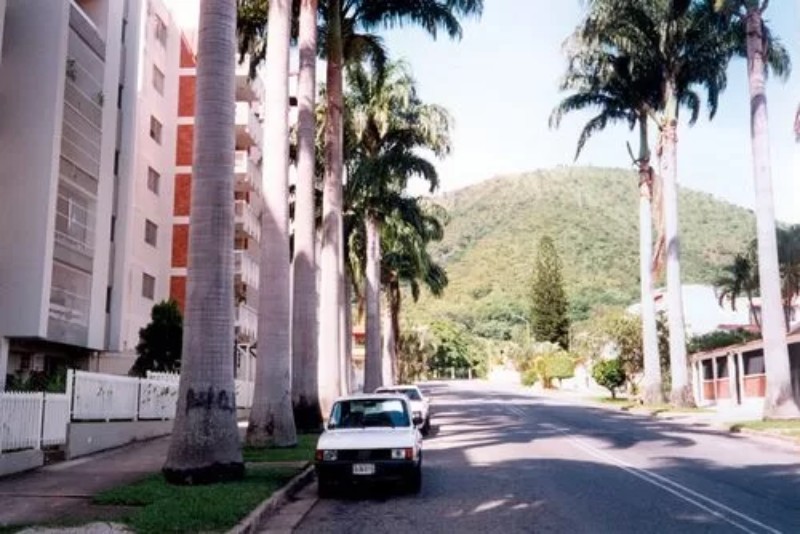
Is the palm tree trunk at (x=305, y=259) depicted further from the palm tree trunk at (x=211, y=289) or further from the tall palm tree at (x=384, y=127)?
the tall palm tree at (x=384, y=127)

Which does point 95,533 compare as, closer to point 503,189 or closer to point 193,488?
point 193,488

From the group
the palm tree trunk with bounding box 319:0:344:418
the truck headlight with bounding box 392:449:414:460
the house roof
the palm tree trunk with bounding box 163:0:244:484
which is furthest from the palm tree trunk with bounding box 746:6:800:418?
the palm tree trunk with bounding box 163:0:244:484

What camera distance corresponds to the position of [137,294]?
3603 centimetres

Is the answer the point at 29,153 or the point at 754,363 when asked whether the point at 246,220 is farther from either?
the point at 754,363

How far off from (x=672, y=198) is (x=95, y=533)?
1328 inches

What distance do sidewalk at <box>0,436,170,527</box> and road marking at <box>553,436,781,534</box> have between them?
23.8 feet

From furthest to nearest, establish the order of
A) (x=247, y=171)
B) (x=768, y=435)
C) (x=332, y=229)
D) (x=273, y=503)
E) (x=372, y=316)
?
(x=247, y=171)
(x=372, y=316)
(x=332, y=229)
(x=768, y=435)
(x=273, y=503)

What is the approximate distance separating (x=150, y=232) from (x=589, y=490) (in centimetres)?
3014

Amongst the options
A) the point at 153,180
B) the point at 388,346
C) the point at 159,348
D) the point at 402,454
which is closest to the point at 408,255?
the point at 388,346

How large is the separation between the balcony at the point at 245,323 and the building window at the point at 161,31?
1369cm

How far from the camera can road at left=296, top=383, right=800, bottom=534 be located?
32.4 feet

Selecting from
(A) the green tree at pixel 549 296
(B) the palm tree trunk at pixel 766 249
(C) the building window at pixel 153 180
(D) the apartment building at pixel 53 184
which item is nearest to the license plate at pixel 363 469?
(D) the apartment building at pixel 53 184

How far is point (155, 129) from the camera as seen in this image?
39.5 metres

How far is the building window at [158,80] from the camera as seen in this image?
39.2 m
